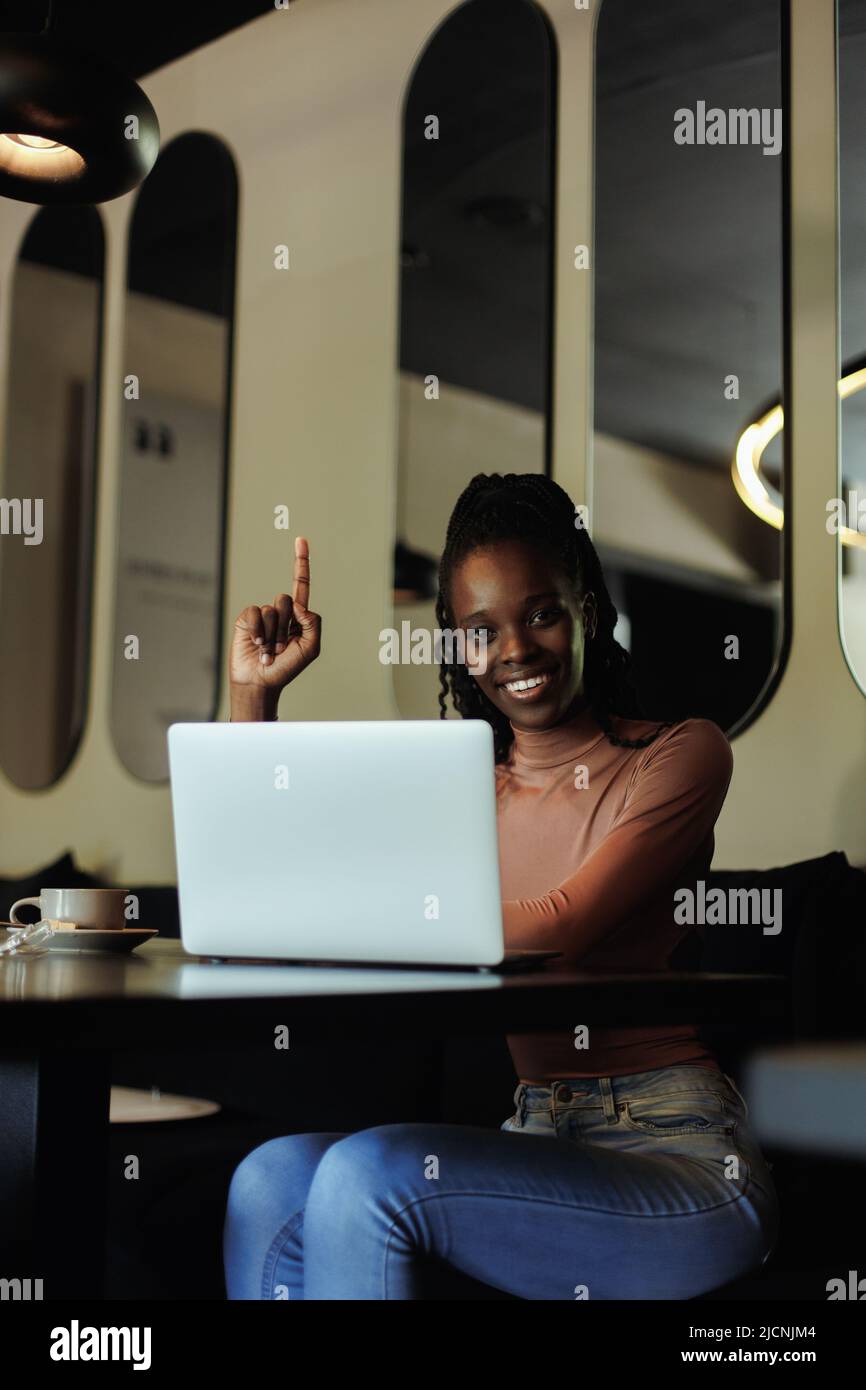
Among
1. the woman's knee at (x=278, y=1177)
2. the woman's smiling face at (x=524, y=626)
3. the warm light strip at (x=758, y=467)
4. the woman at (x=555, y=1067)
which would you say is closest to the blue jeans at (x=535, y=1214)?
the woman at (x=555, y=1067)

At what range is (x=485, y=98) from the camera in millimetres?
3961

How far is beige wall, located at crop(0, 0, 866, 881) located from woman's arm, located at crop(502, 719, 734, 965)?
1.05 m

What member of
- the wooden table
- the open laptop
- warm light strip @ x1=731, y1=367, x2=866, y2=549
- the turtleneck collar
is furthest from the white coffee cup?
warm light strip @ x1=731, y1=367, x2=866, y2=549

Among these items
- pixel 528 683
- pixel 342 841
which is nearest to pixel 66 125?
pixel 528 683

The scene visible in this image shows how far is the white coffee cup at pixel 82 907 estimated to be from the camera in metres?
1.79

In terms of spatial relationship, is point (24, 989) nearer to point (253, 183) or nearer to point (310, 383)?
point (310, 383)

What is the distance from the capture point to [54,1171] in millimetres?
1137

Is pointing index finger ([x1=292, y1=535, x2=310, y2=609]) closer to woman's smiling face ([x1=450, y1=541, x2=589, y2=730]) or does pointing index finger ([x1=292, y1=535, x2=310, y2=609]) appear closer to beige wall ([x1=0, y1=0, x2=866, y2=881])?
woman's smiling face ([x1=450, y1=541, x2=589, y2=730])

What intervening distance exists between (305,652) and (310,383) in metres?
2.16

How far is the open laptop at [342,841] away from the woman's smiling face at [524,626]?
55 centimetres

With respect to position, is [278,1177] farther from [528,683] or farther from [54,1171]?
[528,683]

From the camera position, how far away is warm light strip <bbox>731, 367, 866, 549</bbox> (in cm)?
293

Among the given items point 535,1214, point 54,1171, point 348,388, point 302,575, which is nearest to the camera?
point 54,1171

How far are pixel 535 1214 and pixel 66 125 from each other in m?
1.89
